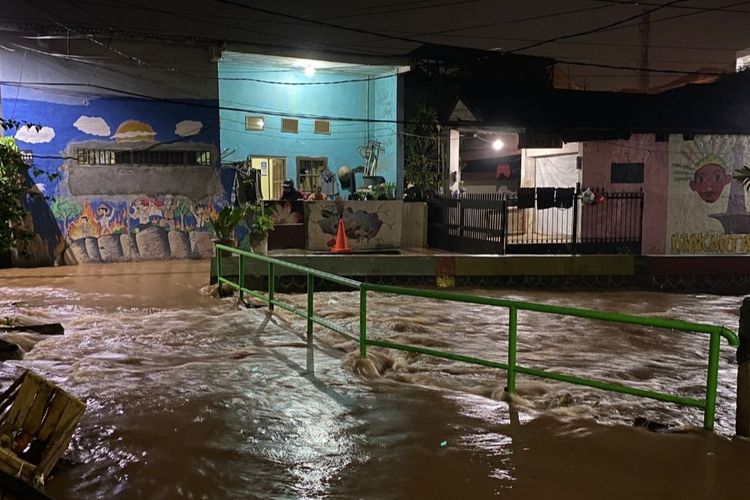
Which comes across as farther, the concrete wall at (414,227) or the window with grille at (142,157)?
the concrete wall at (414,227)

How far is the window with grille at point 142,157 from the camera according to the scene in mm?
19516

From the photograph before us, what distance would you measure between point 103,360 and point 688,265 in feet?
45.3

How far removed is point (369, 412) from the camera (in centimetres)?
623

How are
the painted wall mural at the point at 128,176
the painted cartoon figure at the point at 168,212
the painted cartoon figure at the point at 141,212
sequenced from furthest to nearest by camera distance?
the painted cartoon figure at the point at 168,212
the painted cartoon figure at the point at 141,212
the painted wall mural at the point at 128,176

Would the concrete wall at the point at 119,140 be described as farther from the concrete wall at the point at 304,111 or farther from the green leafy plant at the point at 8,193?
the green leafy plant at the point at 8,193

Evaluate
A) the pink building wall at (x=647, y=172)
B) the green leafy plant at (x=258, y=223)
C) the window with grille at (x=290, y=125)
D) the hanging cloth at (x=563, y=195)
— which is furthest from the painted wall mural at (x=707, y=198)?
the green leafy plant at (x=258, y=223)

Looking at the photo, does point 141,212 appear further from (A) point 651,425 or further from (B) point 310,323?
(A) point 651,425

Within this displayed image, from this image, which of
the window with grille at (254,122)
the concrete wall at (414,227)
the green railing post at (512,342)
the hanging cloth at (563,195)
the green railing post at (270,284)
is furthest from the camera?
the window with grille at (254,122)

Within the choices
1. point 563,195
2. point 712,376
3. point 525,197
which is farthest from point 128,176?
point 712,376

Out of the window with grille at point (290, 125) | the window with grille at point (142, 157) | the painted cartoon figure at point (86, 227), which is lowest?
the painted cartoon figure at point (86, 227)

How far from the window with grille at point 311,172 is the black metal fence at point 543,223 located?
4.29 metres

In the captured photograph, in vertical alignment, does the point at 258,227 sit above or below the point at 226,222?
below

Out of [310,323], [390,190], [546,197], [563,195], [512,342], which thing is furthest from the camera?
[390,190]

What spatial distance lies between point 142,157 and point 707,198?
1829 centimetres
